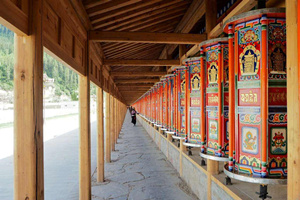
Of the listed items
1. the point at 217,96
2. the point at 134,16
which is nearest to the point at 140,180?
the point at 217,96

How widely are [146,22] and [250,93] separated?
319 cm

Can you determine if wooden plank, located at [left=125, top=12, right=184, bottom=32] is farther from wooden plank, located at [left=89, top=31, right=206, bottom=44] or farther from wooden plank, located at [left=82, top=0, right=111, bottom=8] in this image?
wooden plank, located at [left=82, top=0, right=111, bottom=8]

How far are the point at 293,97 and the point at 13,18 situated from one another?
239cm

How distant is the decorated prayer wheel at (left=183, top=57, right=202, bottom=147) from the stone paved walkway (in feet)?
5.02

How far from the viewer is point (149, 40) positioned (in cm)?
432

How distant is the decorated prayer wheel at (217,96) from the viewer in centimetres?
361

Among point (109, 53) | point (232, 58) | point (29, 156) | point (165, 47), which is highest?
point (165, 47)

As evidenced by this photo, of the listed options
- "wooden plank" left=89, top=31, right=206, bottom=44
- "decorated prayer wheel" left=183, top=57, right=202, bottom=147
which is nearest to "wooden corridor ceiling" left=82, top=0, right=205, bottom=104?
"wooden plank" left=89, top=31, right=206, bottom=44

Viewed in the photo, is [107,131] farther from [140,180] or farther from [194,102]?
[194,102]

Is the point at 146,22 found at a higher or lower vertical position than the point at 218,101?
higher

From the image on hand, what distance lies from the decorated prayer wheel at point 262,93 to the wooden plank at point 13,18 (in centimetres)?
234

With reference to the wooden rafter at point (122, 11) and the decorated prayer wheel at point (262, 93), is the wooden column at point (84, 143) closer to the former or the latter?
the wooden rafter at point (122, 11)

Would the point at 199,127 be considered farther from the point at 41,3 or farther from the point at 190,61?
the point at 41,3

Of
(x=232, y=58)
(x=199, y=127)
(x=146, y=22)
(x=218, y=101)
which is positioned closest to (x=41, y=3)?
(x=232, y=58)
